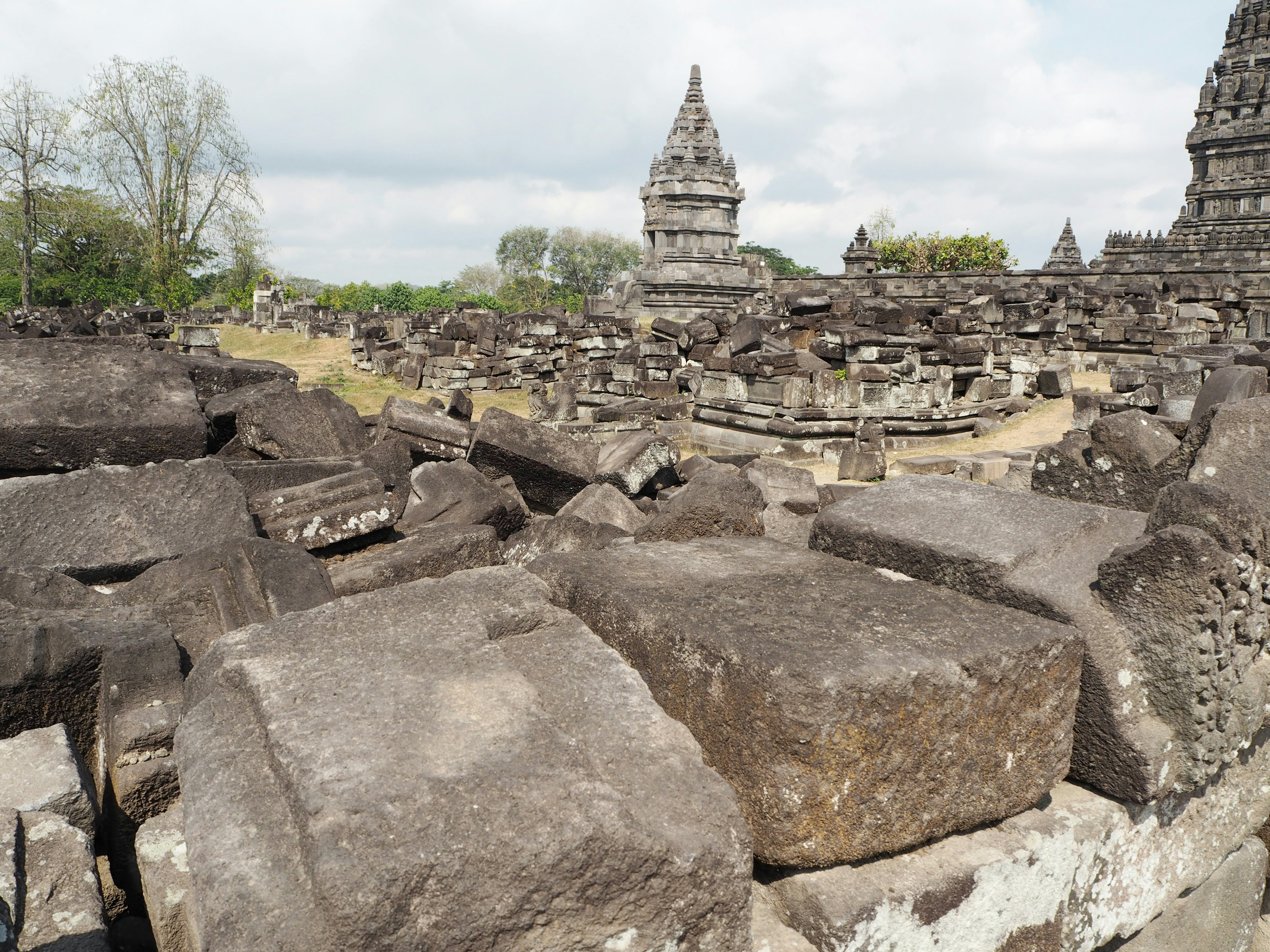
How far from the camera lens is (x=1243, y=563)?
204 cm

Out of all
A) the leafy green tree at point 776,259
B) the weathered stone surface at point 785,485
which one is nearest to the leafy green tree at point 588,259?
the leafy green tree at point 776,259

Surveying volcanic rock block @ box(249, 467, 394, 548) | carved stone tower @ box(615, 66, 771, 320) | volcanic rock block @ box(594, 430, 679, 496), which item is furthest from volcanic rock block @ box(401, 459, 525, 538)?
carved stone tower @ box(615, 66, 771, 320)

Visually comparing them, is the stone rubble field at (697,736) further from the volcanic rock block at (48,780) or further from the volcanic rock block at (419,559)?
the volcanic rock block at (419,559)

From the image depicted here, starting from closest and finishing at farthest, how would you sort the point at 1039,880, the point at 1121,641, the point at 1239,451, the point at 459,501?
the point at 1039,880 → the point at 1121,641 → the point at 1239,451 → the point at 459,501

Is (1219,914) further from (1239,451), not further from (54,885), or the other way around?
(54,885)

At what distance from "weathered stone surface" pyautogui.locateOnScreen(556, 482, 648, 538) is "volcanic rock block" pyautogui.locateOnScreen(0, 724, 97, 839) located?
2749mm

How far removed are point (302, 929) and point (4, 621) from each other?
1.59 m

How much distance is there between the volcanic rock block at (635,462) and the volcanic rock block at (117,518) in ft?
8.16

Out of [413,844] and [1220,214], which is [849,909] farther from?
[1220,214]

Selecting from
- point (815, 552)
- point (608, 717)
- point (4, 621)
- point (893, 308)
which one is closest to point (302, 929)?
point (608, 717)

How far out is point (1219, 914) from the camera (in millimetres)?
2553

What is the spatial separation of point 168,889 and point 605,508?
10.3 feet

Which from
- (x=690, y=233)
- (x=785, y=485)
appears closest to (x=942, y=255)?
(x=690, y=233)

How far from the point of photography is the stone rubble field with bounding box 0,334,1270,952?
1.40m
